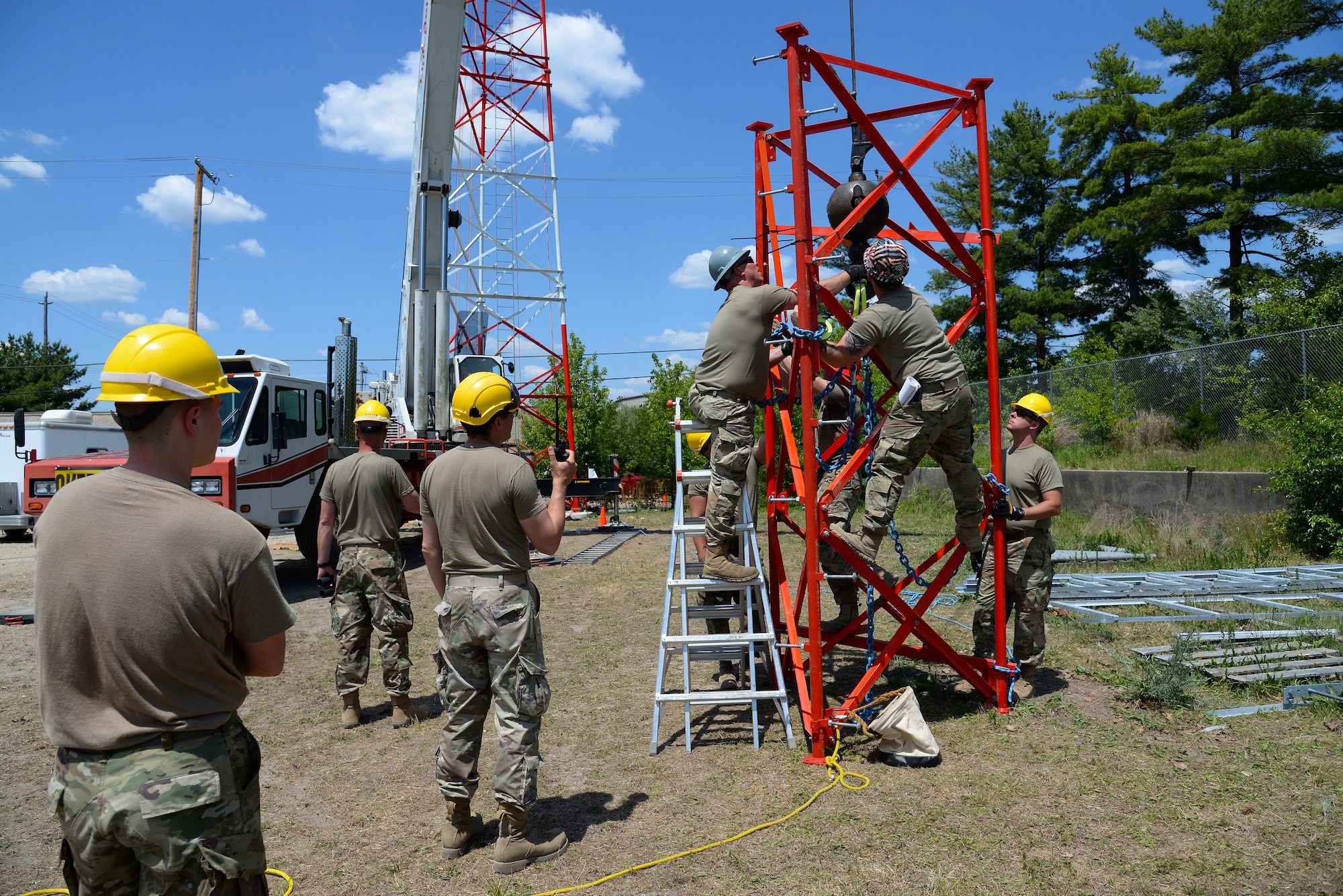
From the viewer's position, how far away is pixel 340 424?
12836 mm

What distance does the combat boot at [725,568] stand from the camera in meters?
5.11

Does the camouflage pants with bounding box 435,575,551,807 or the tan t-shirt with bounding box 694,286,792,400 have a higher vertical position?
the tan t-shirt with bounding box 694,286,792,400

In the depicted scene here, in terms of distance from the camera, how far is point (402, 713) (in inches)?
223

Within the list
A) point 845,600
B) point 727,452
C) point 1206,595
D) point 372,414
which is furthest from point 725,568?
point 1206,595

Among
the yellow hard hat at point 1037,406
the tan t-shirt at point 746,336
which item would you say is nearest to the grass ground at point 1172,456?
the yellow hard hat at point 1037,406

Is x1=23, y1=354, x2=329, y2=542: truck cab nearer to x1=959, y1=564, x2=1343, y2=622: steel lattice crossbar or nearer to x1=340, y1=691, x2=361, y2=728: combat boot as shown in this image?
x1=340, y1=691, x2=361, y2=728: combat boot

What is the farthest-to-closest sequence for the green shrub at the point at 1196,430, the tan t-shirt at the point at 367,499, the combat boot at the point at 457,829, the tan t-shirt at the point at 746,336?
the green shrub at the point at 1196,430, the tan t-shirt at the point at 367,499, the tan t-shirt at the point at 746,336, the combat boot at the point at 457,829

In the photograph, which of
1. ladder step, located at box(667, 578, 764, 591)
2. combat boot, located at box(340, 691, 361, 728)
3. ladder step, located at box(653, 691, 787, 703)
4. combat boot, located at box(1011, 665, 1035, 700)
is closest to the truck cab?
combat boot, located at box(340, 691, 361, 728)

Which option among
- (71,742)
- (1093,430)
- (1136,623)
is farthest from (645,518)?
(71,742)

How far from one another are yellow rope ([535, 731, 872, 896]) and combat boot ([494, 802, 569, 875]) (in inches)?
9.3

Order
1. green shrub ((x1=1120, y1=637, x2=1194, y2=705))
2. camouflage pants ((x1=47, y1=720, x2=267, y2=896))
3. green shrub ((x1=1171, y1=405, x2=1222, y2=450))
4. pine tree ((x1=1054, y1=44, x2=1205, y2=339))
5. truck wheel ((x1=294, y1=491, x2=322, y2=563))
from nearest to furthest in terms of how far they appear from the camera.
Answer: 1. camouflage pants ((x1=47, y1=720, x2=267, y2=896))
2. green shrub ((x1=1120, y1=637, x2=1194, y2=705))
3. truck wheel ((x1=294, y1=491, x2=322, y2=563))
4. green shrub ((x1=1171, y1=405, x2=1222, y2=450))
5. pine tree ((x1=1054, y1=44, x2=1205, y2=339))

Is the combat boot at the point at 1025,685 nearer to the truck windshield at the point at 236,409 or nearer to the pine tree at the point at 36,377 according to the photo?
the truck windshield at the point at 236,409

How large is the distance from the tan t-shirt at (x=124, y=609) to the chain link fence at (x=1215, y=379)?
14021 mm

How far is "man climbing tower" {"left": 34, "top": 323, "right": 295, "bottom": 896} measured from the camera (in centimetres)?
186
